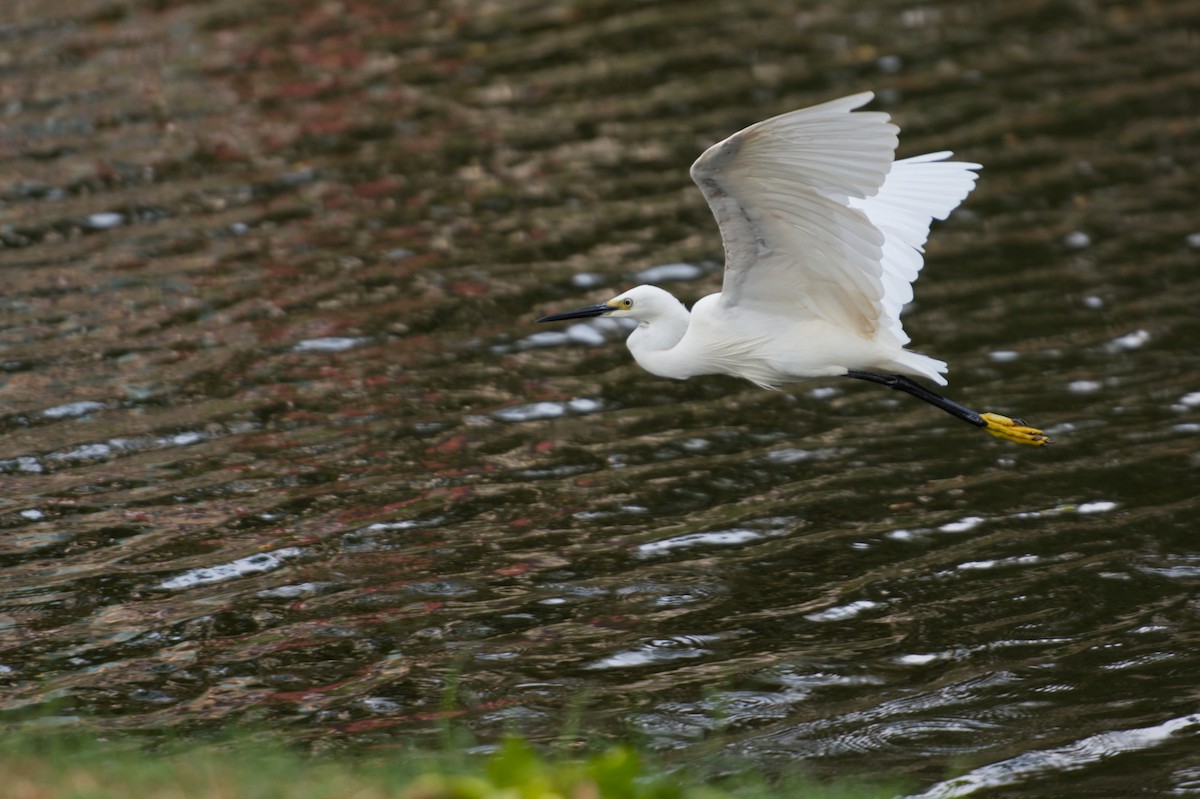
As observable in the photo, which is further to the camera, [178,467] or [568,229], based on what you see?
[568,229]

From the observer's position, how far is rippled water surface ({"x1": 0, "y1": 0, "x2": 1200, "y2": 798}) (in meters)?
6.60

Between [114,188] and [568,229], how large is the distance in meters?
3.98

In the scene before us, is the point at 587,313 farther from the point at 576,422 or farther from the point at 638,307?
the point at 576,422

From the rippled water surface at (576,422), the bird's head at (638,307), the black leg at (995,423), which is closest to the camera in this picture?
the rippled water surface at (576,422)

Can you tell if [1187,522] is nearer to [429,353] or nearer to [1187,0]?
[429,353]

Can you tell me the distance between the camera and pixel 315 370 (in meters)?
10.0

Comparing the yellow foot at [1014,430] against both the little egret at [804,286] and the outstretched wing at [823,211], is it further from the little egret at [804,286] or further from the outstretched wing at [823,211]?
the outstretched wing at [823,211]

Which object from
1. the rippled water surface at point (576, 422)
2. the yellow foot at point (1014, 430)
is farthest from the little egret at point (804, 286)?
the rippled water surface at point (576, 422)

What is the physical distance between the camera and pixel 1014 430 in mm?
8203

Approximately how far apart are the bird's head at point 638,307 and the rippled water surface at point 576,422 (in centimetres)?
105

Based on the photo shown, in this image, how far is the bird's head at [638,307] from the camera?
809 cm

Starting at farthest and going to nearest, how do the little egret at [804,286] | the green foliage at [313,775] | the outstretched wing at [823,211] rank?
the little egret at [804,286]
the outstretched wing at [823,211]
the green foliage at [313,775]

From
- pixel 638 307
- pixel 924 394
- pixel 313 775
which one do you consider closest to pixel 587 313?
pixel 638 307

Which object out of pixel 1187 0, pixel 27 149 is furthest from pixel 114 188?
pixel 1187 0
